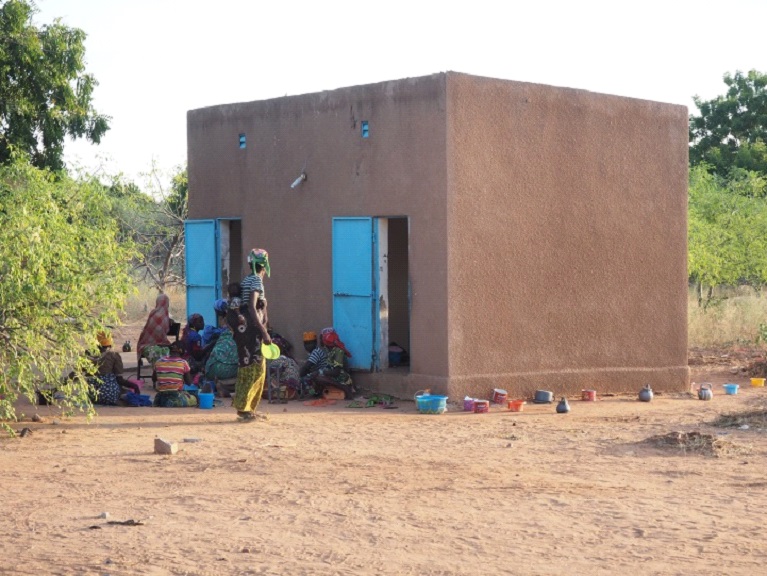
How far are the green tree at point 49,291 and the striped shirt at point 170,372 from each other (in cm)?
209

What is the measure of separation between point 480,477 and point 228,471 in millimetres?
1881

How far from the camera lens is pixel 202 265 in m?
14.9

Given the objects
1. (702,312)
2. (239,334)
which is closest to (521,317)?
(239,334)

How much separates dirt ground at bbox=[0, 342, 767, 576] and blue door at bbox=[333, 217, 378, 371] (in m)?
1.78

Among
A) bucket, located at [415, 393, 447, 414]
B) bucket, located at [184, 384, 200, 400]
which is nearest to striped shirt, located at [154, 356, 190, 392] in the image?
bucket, located at [184, 384, 200, 400]

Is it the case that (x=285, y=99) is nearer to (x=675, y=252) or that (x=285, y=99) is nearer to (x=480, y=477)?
(x=675, y=252)

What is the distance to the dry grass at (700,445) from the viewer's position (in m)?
8.93

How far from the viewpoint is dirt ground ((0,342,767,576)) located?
593 centimetres

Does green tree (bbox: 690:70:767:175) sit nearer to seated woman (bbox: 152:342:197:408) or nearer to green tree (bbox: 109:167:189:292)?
green tree (bbox: 109:167:189:292)

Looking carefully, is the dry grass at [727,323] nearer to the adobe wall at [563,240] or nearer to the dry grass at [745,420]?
the adobe wall at [563,240]

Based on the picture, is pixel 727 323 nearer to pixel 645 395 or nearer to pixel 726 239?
pixel 726 239

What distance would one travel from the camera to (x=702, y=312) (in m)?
21.1

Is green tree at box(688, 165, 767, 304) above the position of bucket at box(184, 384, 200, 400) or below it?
above

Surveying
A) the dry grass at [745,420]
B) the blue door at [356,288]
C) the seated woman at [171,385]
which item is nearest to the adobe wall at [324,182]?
the blue door at [356,288]
